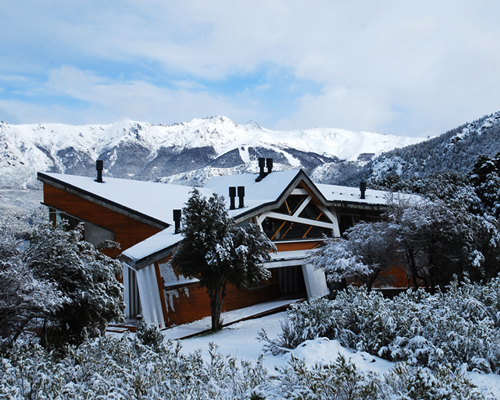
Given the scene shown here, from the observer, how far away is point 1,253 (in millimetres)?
8094

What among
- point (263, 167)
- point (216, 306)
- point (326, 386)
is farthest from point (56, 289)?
point (263, 167)

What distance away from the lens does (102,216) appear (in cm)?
1836

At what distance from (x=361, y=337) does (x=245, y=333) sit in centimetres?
529

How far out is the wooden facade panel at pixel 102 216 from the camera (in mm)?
17828

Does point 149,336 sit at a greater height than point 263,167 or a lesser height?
lesser

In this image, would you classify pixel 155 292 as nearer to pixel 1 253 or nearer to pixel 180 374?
pixel 1 253

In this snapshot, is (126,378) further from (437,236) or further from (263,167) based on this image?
(263,167)

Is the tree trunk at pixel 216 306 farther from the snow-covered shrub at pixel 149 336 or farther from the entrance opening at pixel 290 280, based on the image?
the entrance opening at pixel 290 280

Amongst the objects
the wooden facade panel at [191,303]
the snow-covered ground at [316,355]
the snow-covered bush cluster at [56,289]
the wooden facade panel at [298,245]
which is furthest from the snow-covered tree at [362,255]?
the snow-covered bush cluster at [56,289]

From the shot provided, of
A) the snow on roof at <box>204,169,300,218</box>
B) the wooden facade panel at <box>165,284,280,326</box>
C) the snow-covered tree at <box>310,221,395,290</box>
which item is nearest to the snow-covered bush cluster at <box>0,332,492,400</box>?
the wooden facade panel at <box>165,284,280,326</box>

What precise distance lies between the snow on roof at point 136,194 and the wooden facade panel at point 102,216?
52 centimetres

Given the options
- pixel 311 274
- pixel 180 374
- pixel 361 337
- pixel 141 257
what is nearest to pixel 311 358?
pixel 361 337

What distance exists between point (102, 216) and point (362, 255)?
10.3 m

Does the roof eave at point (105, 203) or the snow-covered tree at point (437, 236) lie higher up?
the roof eave at point (105, 203)
